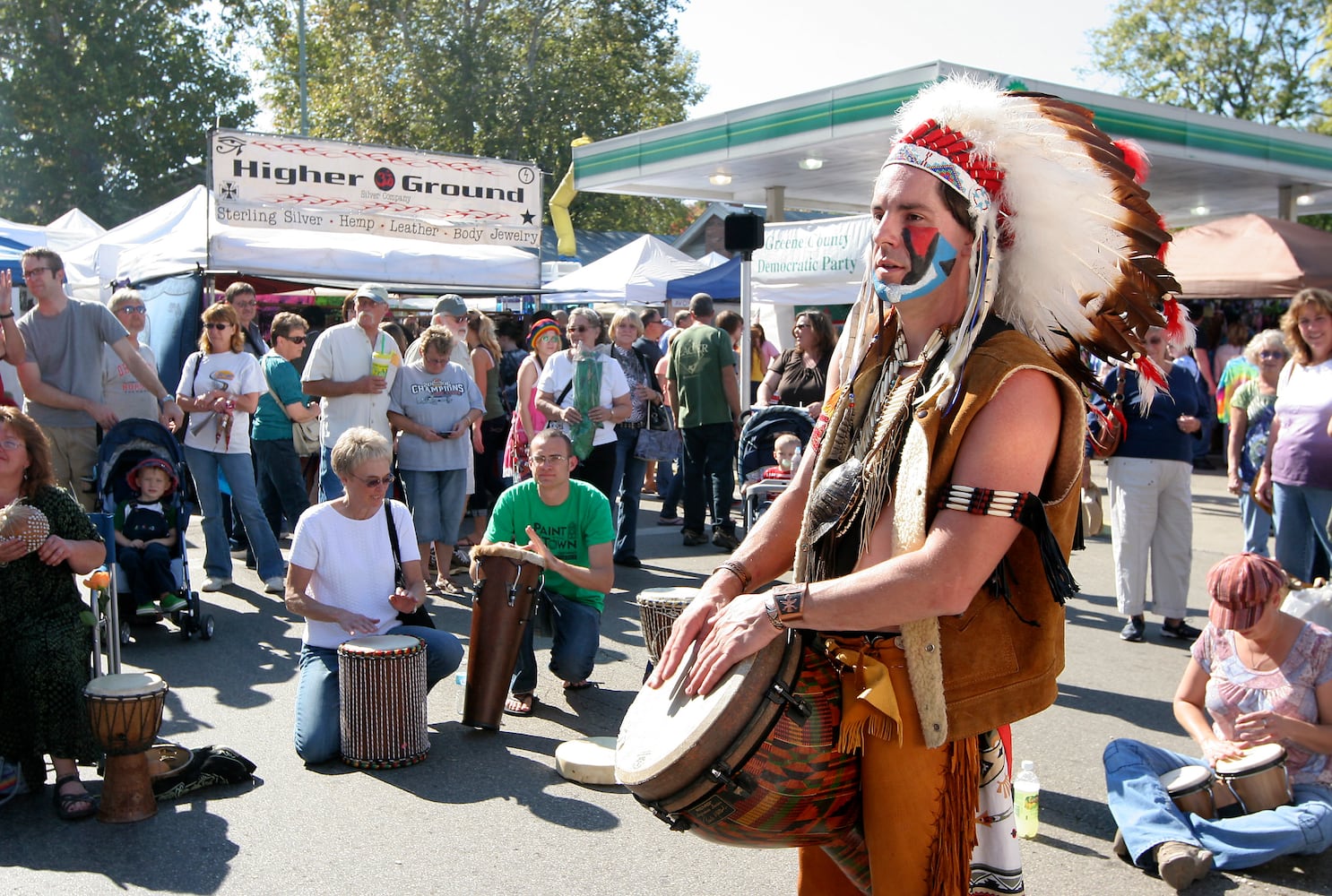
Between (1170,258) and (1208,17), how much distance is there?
94.4 ft

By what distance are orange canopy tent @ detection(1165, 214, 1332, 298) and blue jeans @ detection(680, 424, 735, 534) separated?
6.88m

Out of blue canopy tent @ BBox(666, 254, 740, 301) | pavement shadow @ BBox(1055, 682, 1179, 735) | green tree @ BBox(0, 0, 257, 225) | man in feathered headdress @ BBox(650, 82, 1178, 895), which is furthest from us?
green tree @ BBox(0, 0, 257, 225)

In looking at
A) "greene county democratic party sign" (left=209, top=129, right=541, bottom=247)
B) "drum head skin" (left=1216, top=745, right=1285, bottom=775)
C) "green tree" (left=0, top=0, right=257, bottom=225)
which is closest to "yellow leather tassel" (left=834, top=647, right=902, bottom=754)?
"drum head skin" (left=1216, top=745, right=1285, bottom=775)

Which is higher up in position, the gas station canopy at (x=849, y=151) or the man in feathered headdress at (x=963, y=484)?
the gas station canopy at (x=849, y=151)

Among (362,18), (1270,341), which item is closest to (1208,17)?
(362,18)

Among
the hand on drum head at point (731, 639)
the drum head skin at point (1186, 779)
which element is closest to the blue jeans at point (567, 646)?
the drum head skin at point (1186, 779)

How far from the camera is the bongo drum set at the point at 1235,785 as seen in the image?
394 cm

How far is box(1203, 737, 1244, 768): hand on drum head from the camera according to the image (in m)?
4.08

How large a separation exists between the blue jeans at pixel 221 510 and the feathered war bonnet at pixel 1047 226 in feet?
20.7

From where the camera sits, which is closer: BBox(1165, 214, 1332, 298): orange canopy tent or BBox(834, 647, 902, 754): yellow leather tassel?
BBox(834, 647, 902, 754): yellow leather tassel

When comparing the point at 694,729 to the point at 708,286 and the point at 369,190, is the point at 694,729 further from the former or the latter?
the point at 708,286

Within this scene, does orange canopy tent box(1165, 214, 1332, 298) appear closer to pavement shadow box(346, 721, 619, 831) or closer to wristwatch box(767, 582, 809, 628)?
pavement shadow box(346, 721, 619, 831)

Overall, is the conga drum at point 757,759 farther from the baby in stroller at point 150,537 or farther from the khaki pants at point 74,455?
the khaki pants at point 74,455

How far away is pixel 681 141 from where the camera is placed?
13562 mm
